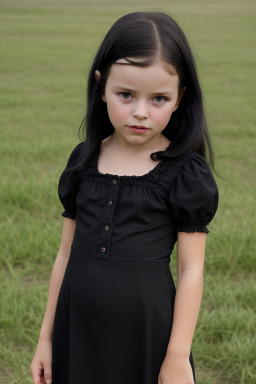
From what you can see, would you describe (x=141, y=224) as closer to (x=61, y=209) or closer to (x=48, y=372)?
(x=48, y=372)

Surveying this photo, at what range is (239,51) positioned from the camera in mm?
13109

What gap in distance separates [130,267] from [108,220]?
0.13 m

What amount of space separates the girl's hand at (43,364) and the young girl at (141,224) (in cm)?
14

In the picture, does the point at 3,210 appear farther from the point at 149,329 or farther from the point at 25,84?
the point at 25,84

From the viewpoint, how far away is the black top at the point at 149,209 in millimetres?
1498


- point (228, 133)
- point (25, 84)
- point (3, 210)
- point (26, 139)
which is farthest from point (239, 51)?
point (3, 210)

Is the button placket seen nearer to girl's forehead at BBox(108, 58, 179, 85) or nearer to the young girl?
the young girl

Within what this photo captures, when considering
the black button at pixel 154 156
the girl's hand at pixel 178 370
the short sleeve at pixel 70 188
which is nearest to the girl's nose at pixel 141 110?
the black button at pixel 154 156

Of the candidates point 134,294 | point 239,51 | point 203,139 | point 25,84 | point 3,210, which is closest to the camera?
point 134,294

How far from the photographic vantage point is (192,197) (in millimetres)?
1481

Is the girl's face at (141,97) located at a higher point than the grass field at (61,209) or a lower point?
higher

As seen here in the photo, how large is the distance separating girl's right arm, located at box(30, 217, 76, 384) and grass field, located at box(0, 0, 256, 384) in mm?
668

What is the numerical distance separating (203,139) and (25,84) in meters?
7.90

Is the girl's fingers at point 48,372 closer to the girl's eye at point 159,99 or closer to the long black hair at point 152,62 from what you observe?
the long black hair at point 152,62
